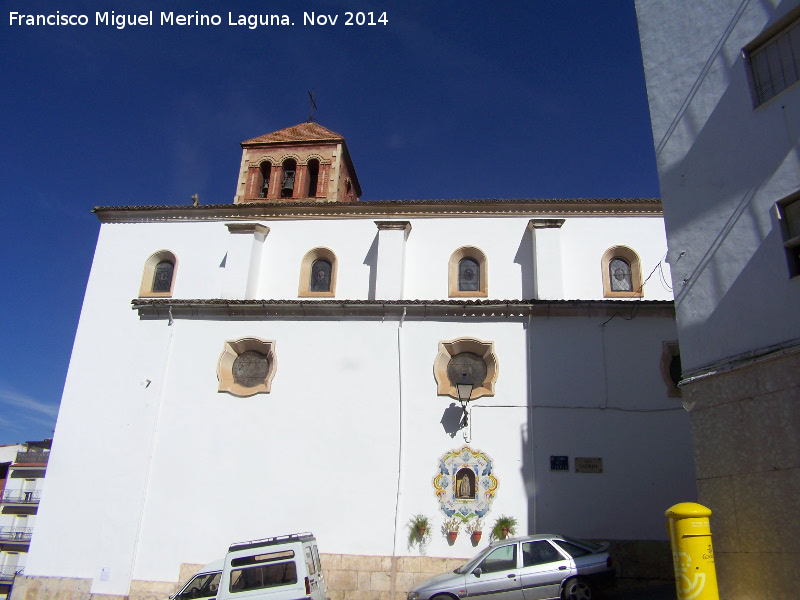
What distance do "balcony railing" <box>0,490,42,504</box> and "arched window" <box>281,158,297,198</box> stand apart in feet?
75.0

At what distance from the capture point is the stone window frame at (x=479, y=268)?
14.5 meters

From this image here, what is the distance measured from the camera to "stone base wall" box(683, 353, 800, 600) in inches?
253

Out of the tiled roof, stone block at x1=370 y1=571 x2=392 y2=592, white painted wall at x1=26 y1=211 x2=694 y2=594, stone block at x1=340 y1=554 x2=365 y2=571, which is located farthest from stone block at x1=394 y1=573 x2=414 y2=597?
the tiled roof

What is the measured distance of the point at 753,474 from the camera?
6.84 metres

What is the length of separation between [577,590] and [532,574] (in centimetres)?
64

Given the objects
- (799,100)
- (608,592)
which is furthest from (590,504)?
(799,100)

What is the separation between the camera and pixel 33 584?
12320mm

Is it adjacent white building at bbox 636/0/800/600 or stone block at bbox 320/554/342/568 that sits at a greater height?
adjacent white building at bbox 636/0/800/600

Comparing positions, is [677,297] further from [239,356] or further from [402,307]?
[239,356]

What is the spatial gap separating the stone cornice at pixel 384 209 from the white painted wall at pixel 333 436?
129 cm

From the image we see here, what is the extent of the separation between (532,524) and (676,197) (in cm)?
652

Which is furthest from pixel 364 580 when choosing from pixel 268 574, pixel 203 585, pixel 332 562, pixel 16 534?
pixel 16 534

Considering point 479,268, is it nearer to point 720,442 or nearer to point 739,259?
point 739,259

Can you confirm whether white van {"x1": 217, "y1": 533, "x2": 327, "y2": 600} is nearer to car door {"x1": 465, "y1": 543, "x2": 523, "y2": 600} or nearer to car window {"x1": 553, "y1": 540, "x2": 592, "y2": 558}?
car door {"x1": 465, "y1": 543, "x2": 523, "y2": 600}
